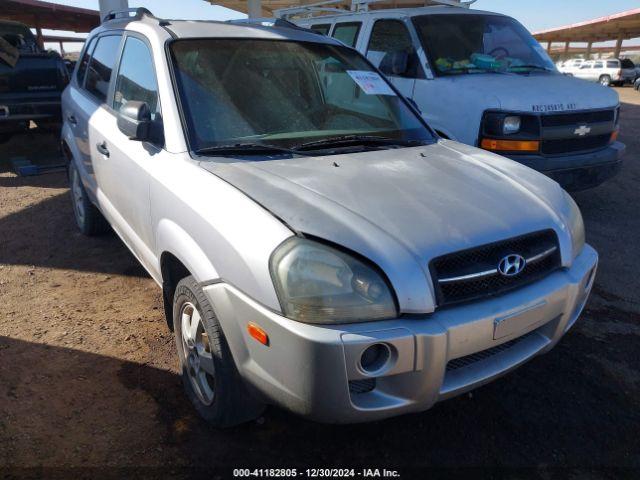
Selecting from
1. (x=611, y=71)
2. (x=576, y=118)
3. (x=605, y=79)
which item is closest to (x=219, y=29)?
(x=576, y=118)

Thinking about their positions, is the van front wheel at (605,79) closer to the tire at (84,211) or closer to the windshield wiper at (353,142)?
the windshield wiper at (353,142)

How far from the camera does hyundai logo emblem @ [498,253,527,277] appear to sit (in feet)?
6.66

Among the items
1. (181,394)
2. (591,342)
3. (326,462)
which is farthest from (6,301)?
(591,342)

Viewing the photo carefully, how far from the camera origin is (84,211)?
15.0ft

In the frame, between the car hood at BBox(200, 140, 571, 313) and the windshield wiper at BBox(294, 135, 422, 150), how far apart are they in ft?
0.43

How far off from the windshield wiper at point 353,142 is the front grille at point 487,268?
108 cm

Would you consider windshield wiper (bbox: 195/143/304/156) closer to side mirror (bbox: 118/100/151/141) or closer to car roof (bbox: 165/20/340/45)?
side mirror (bbox: 118/100/151/141)

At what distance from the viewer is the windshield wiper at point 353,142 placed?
2.73 metres

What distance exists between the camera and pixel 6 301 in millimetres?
3619

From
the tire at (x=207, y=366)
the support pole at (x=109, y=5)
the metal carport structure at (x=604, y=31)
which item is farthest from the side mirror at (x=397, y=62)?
the metal carport structure at (x=604, y=31)

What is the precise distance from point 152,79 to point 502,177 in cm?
196

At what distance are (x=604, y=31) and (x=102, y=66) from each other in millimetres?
43264

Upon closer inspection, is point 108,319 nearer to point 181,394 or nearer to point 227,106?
point 181,394

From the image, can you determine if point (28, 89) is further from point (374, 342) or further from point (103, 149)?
point (374, 342)
